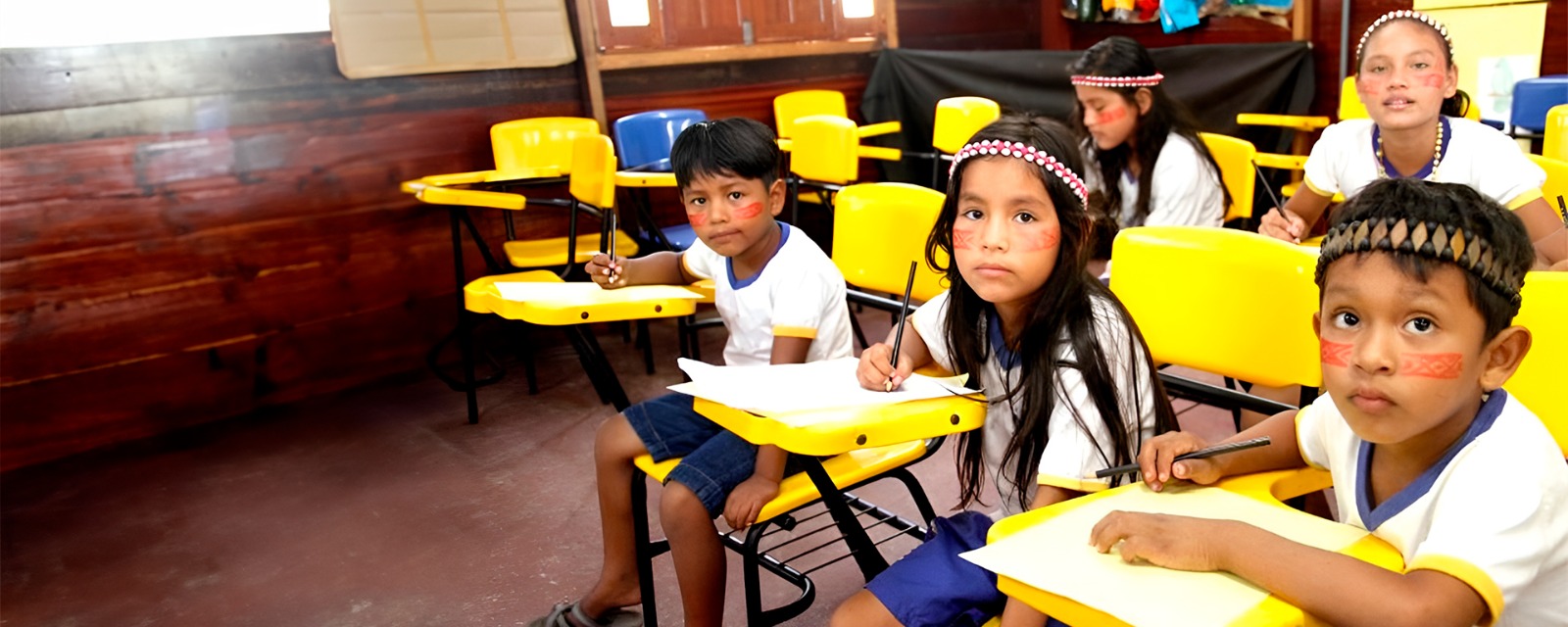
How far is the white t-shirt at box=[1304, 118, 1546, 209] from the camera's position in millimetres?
1955

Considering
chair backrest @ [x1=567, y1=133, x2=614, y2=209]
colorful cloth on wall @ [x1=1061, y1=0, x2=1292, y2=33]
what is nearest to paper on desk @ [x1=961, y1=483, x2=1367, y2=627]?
chair backrest @ [x1=567, y1=133, x2=614, y2=209]

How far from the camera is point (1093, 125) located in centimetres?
280

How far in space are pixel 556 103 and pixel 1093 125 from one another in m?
2.33

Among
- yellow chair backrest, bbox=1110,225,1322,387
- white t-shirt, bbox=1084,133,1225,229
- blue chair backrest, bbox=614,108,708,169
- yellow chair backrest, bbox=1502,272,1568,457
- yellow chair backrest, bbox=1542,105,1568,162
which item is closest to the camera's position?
yellow chair backrest, bbox=1502,272,1568,457

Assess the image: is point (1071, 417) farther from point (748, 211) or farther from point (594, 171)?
point (594, 171)

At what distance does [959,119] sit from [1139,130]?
1.48 m

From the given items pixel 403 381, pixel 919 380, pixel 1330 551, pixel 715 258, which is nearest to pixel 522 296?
pixel 715 258

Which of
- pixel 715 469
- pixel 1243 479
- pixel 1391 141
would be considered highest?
pixel 1391 141

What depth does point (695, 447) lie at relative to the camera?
181 centimetres

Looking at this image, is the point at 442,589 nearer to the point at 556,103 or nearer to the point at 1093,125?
the point at 1093,125

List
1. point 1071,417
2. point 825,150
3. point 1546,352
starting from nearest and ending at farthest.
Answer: point 1546,352 < point 1071,417 < point 825,150

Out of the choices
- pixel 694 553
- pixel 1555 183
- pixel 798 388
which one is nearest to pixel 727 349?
pixel 694 553

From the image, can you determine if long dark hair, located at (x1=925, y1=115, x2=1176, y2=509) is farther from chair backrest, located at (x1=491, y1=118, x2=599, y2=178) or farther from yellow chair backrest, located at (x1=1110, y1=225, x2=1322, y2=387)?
chair backrest, located at (x1=491, y1=118, x2=599, y2=178)

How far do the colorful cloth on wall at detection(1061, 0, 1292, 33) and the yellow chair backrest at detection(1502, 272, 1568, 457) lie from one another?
4093 mm
